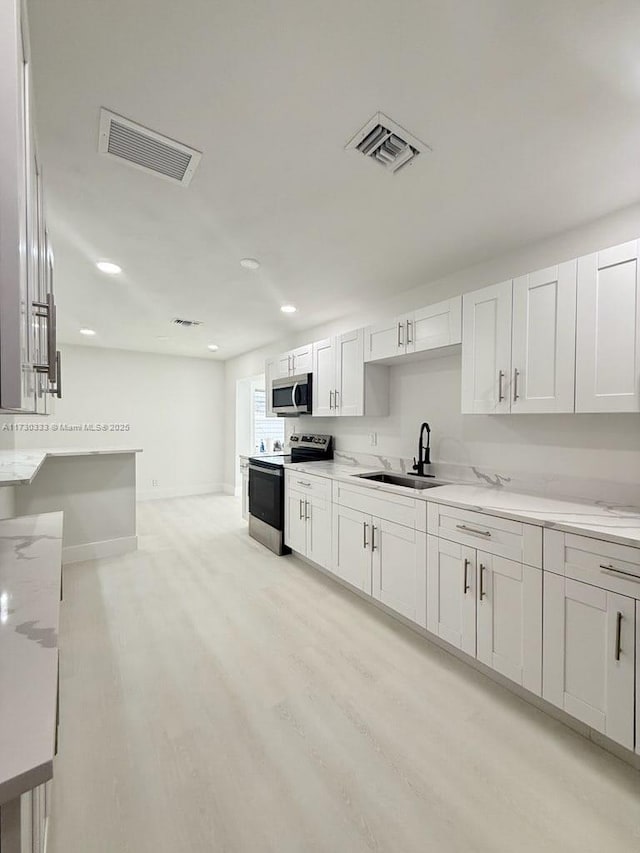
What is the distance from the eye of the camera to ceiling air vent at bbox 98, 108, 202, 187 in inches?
59.0

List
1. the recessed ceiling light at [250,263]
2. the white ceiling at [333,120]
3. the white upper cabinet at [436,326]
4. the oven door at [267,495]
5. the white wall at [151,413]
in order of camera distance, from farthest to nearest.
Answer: the white wall at [151,413], the oven door at [267,495], the recessed ceiling light at [250,263], the white upper cabinet at [436,326], the white ceiling at [333,120]

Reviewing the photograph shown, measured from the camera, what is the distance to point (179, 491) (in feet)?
22.4

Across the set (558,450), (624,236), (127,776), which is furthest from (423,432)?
(127,776)

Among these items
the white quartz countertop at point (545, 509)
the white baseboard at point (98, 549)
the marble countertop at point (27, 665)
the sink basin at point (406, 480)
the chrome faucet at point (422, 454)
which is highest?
the chrome faucet at point (422, 454)

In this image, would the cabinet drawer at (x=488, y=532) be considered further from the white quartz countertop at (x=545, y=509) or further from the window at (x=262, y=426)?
the window at (x=262, y=426)

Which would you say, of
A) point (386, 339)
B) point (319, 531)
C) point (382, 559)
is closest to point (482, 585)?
point (382, 559)

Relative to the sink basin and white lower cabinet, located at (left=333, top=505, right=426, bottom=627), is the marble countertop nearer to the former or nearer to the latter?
white lower cabinet, located at (left=333, top=505, right=426, bottom=627)

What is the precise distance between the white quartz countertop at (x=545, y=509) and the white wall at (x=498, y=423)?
0.23 metres

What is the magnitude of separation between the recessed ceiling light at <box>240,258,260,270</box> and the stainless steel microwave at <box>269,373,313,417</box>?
1390mm

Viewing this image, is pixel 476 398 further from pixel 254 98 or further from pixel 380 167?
pixel 254 98

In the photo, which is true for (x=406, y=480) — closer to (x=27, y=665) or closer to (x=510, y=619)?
(x=510, y=619)

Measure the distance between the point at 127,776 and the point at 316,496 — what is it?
2.13 metres

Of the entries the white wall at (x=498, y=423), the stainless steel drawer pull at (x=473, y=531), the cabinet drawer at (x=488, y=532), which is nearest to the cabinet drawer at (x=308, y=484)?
the white wall at (x=498, y=423)

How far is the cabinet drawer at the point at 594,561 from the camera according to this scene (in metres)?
1.49
